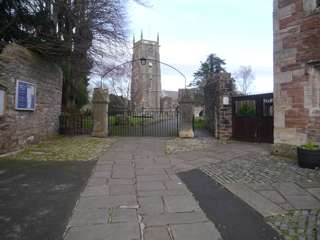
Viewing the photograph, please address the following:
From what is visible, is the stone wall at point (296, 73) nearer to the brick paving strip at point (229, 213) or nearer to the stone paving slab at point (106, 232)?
the brick paving strip at point (229, 213)

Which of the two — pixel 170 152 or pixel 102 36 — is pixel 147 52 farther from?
pixel 170 152

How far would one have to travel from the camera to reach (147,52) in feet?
180

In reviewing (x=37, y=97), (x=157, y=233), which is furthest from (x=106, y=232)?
(x=37, y=97)

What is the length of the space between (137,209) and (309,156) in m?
4.49

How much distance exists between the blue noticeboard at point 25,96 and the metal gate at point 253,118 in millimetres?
7641

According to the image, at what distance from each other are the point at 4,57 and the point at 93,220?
637 cm

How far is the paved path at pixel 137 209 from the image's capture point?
2.97 meters

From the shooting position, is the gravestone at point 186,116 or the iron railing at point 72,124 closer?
the gravestone at point 186,116

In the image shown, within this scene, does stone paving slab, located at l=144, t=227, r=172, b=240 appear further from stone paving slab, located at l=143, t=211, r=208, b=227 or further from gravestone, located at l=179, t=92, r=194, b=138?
gravestone, located at l=179, t=92, r=194, b=138

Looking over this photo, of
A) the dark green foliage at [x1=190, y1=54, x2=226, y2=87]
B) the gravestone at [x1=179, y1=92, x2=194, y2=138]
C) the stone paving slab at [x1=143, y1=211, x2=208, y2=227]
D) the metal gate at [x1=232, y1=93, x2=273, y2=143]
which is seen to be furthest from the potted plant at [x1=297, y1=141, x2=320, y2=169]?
the dark green foliage at [x1=190, y1=54, x2=226, y2=87]

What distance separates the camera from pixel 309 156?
242 inches

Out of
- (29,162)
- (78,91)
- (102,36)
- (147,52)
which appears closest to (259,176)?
(29,162)

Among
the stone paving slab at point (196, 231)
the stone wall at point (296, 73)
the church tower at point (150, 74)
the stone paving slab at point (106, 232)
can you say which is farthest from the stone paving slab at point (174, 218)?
the church tower at point (150, 74)

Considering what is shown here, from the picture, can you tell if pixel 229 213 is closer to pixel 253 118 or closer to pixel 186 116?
pixel 253 118
